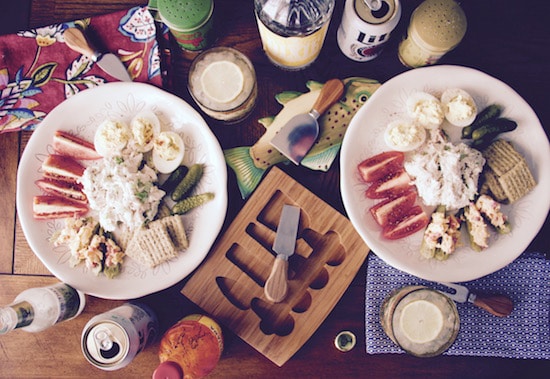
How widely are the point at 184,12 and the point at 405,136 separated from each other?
632mm

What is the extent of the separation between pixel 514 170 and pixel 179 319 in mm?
966

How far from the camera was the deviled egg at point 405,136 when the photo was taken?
1.25 m

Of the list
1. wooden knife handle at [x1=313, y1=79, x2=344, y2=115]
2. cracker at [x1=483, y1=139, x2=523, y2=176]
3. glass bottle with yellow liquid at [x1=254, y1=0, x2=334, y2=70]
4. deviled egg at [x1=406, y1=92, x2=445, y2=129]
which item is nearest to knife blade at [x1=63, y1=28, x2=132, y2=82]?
glass bottle with yellow liquid at [x1=254, y1=0, x2=334, y2=70]

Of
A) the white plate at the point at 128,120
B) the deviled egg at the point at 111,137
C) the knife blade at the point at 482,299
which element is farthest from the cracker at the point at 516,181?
the deviled egg at the point at 111,137

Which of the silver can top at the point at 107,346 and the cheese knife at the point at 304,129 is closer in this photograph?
the silver can top at the point at 107,346

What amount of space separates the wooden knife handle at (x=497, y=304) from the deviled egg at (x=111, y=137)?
101 centimetres

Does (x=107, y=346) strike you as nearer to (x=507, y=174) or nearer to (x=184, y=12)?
(x=184, y=12)

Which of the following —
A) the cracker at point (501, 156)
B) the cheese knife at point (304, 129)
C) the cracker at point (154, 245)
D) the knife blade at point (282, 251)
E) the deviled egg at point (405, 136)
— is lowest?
the cracker at point (154, 245)

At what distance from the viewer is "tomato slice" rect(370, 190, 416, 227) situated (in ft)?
4.19

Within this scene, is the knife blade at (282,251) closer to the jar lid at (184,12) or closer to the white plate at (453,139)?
the white plate at (453,139)

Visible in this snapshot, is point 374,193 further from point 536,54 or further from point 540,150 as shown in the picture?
point 536,54

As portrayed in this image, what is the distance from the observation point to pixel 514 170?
124 centimetres

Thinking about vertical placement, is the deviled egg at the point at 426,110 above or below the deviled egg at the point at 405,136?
above

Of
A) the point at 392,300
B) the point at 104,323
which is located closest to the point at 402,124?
the point at 392,300
